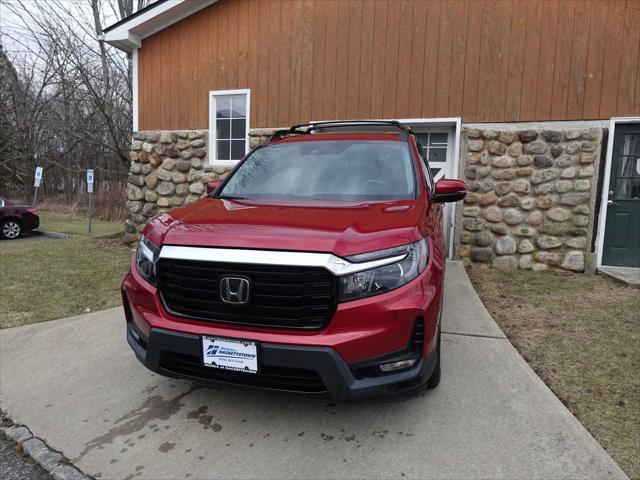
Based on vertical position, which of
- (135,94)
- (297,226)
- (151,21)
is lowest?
(297,226)

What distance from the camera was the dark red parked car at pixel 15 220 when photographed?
483 inches

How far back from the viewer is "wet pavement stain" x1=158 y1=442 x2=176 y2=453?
7.94 feet

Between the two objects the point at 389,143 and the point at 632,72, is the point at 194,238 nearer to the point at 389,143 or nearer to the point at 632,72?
the point at 389,143

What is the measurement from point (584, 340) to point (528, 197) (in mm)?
3615

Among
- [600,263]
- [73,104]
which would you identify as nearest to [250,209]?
[600,263]

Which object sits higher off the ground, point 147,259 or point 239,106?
point 239,106

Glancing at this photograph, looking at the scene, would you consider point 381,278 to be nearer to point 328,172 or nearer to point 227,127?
point 328,172

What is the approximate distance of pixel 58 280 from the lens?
6277mm

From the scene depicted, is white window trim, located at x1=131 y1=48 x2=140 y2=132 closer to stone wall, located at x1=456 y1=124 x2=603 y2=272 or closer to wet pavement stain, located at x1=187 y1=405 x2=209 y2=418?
stone wall, located at x1=456 y1=124 x2=603 y2=272

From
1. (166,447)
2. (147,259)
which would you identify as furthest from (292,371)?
(147,259)

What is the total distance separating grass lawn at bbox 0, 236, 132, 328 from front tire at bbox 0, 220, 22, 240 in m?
3.72

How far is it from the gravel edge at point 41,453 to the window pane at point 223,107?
684 cm

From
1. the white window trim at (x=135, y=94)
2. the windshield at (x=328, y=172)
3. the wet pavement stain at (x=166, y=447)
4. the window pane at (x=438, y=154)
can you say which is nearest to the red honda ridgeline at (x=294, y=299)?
the wet pavement stain at (x=166, y=447)

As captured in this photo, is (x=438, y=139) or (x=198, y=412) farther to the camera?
(x=438, y=139)
